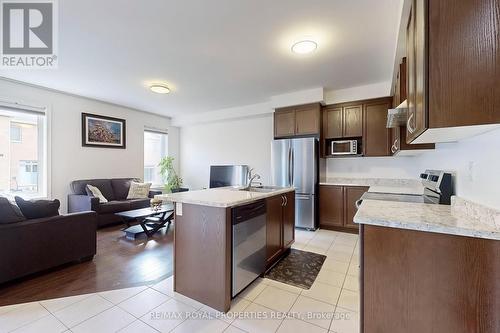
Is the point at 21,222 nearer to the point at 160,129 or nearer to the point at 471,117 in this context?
the point at 471,117

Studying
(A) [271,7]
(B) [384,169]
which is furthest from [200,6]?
(B) [384,169]

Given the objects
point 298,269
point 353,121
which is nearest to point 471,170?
point 298,269

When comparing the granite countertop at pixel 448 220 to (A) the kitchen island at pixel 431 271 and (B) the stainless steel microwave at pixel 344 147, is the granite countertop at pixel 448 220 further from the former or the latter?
(B) the stainless steel microwave at pixel 344 147

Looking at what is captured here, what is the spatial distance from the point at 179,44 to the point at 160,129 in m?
4.07

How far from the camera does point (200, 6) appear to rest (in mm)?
2010

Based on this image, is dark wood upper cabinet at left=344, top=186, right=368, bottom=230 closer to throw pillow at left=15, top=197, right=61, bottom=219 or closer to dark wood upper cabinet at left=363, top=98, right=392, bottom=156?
dark wood upper cabinet at left=363, top=98, right=392, bottom=156

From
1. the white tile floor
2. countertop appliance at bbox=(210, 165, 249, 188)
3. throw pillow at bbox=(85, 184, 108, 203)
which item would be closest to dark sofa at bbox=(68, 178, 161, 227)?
throw pillow at bbox=(85, 184, 108, 203)

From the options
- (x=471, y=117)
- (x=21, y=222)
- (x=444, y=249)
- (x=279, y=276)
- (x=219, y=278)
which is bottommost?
(x=279, y=276)

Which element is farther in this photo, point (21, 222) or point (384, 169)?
point (384, 169)

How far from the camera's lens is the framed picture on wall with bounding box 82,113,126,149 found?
15.4ft

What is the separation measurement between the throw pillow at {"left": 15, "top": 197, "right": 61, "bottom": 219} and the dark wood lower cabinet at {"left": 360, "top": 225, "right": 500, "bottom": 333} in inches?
125

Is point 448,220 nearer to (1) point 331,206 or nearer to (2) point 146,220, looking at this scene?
(1) point 331,206

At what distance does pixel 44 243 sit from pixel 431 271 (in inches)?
135

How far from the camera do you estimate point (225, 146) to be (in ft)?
19.5
